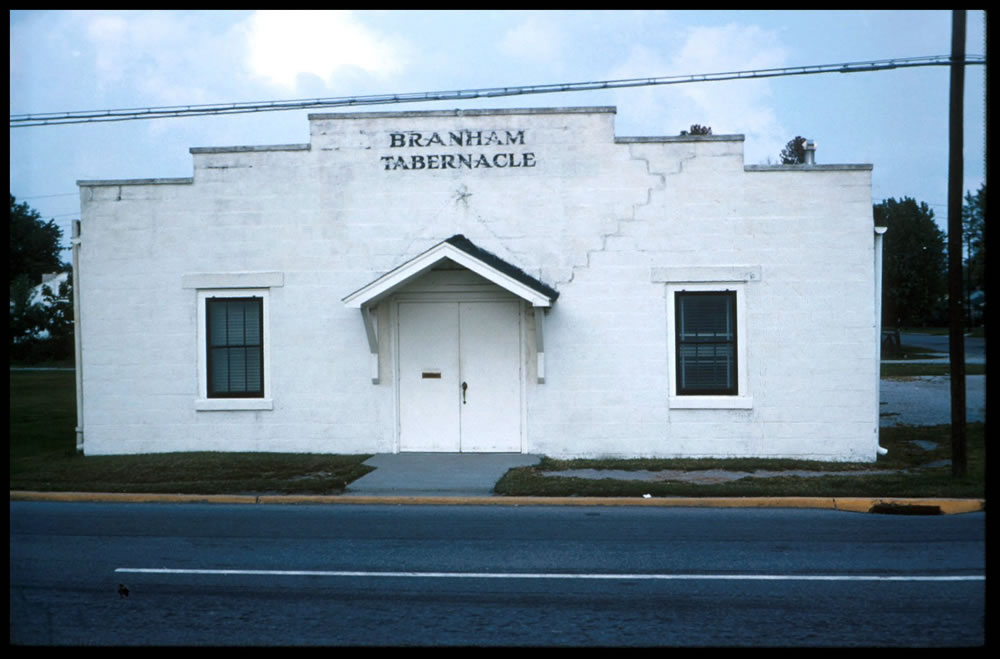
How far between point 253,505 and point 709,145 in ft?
26.8

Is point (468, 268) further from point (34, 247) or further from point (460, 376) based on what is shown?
point (34, 247)

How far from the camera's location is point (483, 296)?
1459cm

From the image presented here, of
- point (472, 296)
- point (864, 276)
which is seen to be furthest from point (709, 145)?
point (472, 296)

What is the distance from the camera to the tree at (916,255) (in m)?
14.6

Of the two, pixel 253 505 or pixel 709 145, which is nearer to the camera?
pixel 253 505

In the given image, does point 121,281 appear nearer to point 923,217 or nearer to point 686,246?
point 686,246

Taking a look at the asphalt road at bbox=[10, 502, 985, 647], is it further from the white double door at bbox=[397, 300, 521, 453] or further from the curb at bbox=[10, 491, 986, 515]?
the white double door at bbox=[397, 300, 521, 453]

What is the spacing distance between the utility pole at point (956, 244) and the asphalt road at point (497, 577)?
188 centimetres

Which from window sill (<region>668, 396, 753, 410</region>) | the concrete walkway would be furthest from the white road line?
window sill (<region>668, 396, 753, 410</region>)

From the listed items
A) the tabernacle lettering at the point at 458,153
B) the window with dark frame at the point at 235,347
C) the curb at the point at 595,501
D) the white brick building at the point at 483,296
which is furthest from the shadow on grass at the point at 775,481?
Result: the window with dark frame at the point at 235,347

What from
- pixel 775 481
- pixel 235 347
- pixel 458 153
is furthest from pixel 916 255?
pixel 235 347

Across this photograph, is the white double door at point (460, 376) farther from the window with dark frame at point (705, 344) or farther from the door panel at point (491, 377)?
the window with dark frame at point (705, 344)

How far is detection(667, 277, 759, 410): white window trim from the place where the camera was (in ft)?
46.4

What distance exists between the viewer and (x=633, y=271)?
14281 millimetres
